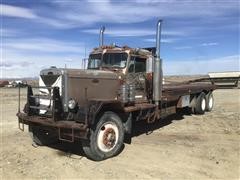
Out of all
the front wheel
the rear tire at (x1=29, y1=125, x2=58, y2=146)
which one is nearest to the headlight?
the front wheel

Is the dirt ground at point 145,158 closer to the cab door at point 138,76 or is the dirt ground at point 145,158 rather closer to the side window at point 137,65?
the cab door at point 138,76

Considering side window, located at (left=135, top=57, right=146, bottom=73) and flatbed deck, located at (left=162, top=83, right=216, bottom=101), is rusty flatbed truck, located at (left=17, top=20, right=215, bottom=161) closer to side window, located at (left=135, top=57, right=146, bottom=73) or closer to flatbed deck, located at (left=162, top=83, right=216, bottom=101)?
side window, located at (left=135, top=57, right=146, bottom=73)

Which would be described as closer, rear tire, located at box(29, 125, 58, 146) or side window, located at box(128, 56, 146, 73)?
rear tire, located at box(29, 125, 58, 146)

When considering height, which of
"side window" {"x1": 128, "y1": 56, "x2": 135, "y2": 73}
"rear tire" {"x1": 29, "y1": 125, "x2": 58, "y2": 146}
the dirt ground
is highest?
"side window" {"x1": 128, "y1": 56, "x2": 135, "y2": 73}

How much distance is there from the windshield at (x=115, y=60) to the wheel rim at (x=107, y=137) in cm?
219

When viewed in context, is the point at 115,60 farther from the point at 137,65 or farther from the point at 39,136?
the point at 39,136

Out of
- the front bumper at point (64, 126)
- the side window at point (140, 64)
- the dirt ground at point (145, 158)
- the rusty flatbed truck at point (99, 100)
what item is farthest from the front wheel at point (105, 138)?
the side window at point (140, 64)

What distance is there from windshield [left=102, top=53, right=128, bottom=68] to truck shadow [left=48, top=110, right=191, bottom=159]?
84.1 inches

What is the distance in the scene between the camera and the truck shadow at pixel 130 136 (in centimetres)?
873

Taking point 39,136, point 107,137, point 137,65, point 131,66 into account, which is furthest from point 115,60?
point 39,136

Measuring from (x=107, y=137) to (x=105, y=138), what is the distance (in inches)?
2.3

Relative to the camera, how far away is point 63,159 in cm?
813

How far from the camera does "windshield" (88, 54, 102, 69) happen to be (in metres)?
10.4

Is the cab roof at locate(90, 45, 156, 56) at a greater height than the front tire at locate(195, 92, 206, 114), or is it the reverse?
the cab roof at locate(90, 45, 156, 56)
